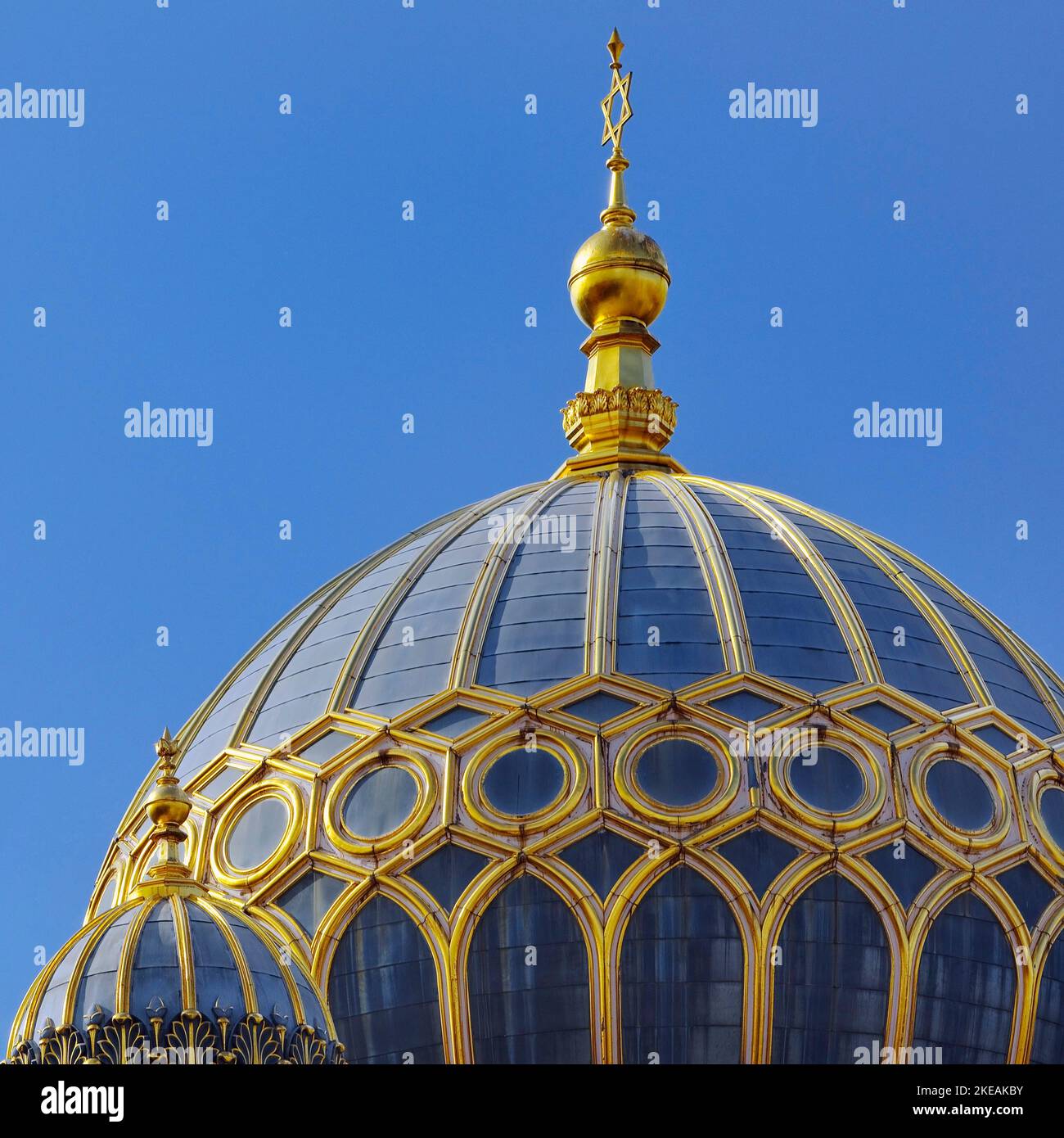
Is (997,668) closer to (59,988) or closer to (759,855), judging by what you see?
(759,855)

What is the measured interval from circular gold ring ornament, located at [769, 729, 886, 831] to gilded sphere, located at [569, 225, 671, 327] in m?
12.2

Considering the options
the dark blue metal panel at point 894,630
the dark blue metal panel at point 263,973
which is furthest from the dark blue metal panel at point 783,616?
the dark blue metal panel at point 263,973

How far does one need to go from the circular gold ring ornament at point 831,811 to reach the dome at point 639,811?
0.03 m

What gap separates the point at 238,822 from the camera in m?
44.9

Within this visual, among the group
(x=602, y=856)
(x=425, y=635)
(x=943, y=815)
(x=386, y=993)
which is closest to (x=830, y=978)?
(x=943, y=815)

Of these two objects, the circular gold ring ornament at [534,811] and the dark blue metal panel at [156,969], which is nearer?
the dark blue metal panel at [156,969]

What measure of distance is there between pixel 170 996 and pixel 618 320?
64.8ft

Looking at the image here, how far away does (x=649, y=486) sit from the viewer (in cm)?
4912

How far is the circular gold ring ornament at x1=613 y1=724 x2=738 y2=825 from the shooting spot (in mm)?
42875

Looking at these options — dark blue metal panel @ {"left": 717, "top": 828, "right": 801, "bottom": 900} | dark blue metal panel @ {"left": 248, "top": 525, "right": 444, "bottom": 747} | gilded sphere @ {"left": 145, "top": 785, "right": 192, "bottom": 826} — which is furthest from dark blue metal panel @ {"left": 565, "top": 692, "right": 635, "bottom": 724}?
gilded sphere @ {"left": 145, "top": 785, "right": 192, "bottom": 826}

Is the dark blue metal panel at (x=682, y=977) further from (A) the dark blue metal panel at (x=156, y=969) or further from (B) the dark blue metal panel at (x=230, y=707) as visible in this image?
(B) the dark blue metal panel at (x=230, y=707)

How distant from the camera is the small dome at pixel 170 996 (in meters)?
36.5

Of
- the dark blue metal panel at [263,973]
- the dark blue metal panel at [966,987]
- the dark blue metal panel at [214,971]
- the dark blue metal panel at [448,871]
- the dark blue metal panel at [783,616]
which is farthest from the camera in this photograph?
the dark blue metal panel at [783,616]

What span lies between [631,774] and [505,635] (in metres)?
2.94
